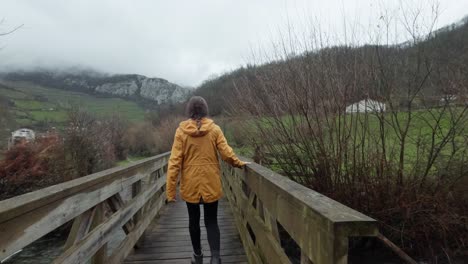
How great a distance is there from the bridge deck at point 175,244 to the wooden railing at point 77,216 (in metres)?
0.35

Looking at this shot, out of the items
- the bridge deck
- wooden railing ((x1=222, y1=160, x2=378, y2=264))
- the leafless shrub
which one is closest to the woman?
wooden railing ((x1=222, y1=160, x2=378, y2=264))

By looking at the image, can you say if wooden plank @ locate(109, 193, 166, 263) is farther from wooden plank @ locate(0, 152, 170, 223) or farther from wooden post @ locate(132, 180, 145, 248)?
wooden plank @ locate(0, 152, 170, 223)

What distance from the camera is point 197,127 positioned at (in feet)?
10.2

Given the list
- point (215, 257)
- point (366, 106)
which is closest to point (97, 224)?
point (215, 257)

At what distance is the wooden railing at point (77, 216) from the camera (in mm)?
1499

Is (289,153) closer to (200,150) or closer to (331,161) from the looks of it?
(331,161)

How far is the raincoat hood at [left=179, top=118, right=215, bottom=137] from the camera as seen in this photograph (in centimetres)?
309

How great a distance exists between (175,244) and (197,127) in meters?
2.09

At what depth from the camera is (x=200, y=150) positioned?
313cm

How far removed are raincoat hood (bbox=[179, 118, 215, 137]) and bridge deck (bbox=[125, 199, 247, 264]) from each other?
1650mm

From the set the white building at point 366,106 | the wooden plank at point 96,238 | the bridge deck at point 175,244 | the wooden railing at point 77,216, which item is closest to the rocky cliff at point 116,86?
the bridge deck at point 175,244

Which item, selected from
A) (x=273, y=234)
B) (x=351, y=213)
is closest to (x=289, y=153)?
(x=273, y=234)

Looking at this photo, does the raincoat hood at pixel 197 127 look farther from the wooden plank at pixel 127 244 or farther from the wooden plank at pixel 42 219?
the wooden plank at pixel 127 244

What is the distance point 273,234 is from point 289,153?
3.39 metres
